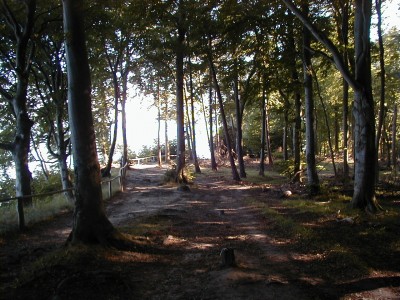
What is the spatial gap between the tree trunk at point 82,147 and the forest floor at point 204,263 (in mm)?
429

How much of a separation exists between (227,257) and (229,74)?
15.6m

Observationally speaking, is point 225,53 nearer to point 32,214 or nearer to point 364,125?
point 364,125

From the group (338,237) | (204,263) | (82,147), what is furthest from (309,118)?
(82,147)

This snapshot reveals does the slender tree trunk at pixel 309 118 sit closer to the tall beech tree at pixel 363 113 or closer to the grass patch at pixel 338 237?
the grass patch at pixel 338 237

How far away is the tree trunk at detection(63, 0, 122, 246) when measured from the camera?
714 centimetres

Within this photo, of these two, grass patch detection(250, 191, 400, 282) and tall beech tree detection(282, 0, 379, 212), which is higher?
tall beech tree detection(282, 0, 379, 212)

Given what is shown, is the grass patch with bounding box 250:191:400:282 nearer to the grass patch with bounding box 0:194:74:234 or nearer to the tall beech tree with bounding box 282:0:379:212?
the tall beech tree with bounding box 282:0:379:212

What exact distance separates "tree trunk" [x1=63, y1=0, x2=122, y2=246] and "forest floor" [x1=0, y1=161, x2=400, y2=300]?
0.43 meters

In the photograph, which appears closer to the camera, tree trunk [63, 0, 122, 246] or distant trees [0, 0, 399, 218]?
tree trunk [63, 0, 122, 246]

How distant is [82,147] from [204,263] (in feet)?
11.4

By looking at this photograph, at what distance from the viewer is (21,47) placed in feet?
42.8

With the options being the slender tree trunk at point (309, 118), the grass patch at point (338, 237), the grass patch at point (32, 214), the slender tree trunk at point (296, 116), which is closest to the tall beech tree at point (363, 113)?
the grass patch at point (338, 237)

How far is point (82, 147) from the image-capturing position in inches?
285

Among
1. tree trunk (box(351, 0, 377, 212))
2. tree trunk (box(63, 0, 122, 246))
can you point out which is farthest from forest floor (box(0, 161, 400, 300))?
tree trunk (box(351, 0, 377, 212))
